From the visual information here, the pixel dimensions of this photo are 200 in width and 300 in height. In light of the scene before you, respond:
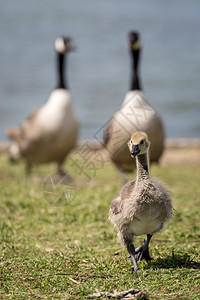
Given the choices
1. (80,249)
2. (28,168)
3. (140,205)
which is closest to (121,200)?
(140,205)

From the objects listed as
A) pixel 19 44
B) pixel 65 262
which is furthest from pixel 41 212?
pixel 19 44

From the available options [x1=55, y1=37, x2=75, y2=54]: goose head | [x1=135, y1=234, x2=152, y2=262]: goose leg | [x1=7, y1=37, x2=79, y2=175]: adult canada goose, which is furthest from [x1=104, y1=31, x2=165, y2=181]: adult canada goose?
[x1=55, y1=37, x2=75, y2=54]: goose head

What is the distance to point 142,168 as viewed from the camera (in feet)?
12.6

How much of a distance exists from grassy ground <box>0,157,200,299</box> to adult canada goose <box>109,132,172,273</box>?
1.00 feet

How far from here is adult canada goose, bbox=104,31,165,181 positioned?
6.49m

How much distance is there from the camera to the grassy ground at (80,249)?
3533 mm

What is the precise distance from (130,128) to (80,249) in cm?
234

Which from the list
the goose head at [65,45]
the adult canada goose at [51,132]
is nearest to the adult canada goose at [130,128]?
the adult canada goose at [51,132]

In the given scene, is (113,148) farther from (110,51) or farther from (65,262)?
(110,51)

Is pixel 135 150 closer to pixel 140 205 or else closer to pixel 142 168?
pixel 142 168

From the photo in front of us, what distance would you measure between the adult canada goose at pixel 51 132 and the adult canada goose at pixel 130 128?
1751mm

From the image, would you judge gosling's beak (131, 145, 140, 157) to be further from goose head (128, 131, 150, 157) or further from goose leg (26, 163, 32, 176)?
goose leg (26, 163, 32, 176)

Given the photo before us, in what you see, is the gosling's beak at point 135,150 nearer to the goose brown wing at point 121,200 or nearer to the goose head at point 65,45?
the goose brown wing at point 121,200

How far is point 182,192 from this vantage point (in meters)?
7.69
